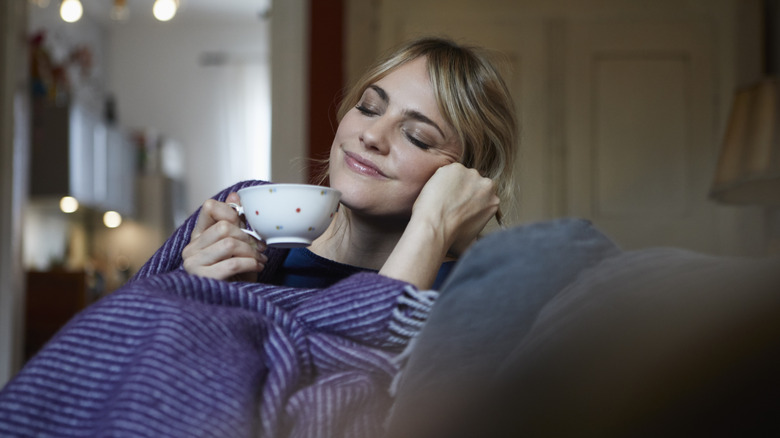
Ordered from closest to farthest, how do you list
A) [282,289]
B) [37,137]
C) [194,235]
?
1. [282,289]
2. [194,235]
3. [37,137]

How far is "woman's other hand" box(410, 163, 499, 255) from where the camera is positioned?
1.07m

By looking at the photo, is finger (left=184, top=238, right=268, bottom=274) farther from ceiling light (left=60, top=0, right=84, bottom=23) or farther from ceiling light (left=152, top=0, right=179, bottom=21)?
ceiling light (left=152, top=0, right=179, bottom=21)

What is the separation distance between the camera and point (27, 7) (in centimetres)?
369

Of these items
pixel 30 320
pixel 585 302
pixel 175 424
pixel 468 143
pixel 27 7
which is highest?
pixel 27 7

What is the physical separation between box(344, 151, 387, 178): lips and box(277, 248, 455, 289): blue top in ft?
0.48

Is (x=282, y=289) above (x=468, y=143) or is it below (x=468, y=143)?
below

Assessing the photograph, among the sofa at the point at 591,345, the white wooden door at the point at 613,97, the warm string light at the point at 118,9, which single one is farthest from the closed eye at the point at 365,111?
the warm string light at the point at 118,9

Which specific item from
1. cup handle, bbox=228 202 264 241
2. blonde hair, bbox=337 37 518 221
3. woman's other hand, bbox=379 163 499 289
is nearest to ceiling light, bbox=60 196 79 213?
blonde hair, bbox=337 37 518 221

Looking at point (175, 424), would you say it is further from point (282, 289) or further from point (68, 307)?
point (68, 307)

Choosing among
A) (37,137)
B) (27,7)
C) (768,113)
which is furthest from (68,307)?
(768,113)

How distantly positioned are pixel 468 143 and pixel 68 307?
443cm

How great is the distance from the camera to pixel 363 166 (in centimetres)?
120

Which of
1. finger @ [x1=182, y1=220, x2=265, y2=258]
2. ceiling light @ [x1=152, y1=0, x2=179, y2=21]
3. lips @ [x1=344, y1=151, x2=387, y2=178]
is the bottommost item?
finger @ [x1=182, y1=220, x2=265, y2=258]

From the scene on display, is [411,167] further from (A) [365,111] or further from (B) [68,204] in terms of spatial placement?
(B) [68,204]
